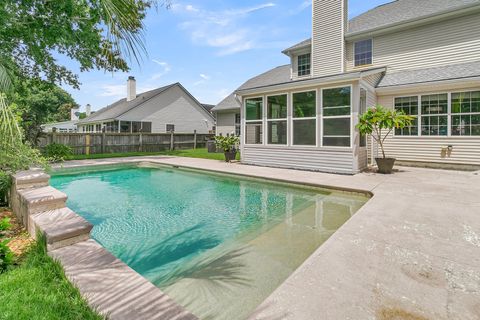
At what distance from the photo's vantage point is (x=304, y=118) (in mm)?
9727

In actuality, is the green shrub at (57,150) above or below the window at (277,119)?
below

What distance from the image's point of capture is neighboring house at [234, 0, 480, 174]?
8875mm

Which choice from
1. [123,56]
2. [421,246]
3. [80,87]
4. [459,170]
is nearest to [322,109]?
[459,170]

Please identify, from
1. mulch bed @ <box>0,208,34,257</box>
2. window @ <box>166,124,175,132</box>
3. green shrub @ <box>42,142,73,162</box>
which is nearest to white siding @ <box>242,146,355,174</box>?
mulch bed @ <box>0,208,34,257</box>

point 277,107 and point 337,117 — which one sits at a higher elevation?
point 277,107

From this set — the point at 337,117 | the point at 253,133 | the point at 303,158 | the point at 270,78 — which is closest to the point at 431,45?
the point at 337,117

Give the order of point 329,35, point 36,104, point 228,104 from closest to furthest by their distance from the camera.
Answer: point 329,35 < point 228,104 < point 36,104

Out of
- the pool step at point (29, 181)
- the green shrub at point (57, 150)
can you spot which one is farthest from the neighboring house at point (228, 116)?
the pool step at point (29, 181)

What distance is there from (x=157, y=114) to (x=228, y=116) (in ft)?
24.3

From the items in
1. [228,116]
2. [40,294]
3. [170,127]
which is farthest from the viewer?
[170,127]

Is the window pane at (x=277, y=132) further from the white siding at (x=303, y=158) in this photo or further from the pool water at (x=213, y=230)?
the pool water at (x=213, y=230)

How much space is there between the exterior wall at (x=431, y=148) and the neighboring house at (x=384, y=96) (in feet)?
0.09

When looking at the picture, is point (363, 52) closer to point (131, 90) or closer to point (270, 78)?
point (270, 78)

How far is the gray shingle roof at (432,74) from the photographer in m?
8.90
